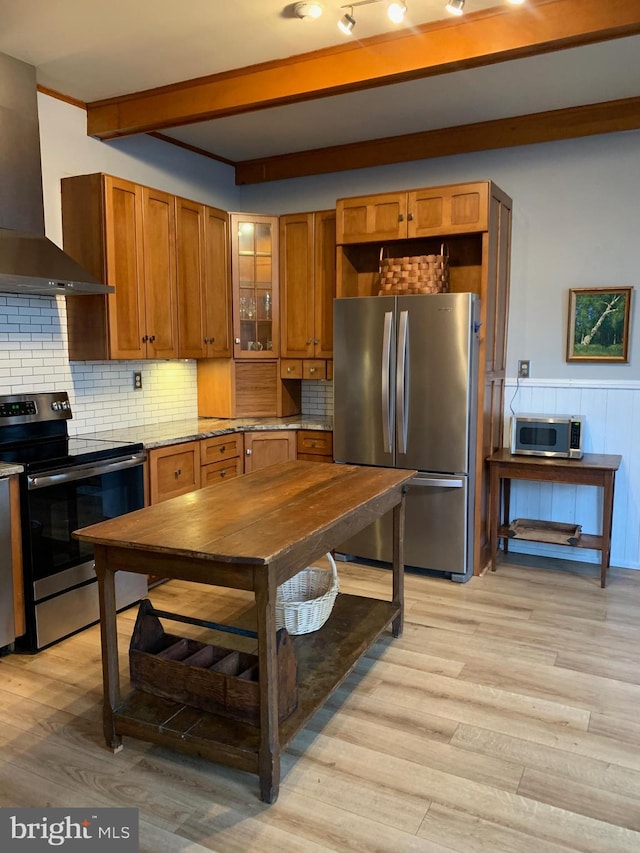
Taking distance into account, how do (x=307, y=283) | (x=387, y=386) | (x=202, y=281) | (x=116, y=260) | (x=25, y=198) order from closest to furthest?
(x=25, y=198) → (x=116, y=260) → (x=387, y=386) → (x=202, y=281) → (x=307, y=283)

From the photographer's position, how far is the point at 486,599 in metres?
3.62

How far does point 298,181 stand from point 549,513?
3082 mm

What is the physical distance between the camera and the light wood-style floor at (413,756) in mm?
1890

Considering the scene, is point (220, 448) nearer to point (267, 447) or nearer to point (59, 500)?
point (267, 447)

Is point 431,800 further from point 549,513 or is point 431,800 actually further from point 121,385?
point 121,385

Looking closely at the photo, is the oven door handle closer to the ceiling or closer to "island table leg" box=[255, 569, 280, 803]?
"island table leg" box=[255, 569, 280, 803]

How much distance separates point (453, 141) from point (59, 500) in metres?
3.33

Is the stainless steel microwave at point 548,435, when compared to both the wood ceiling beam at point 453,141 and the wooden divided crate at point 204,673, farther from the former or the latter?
the wooden divided crate at point 204,673

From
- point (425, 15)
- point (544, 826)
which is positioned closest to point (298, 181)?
point (425, 15)

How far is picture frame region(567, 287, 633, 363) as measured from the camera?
13.0ft

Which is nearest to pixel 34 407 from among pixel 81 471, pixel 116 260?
pixel 81 471

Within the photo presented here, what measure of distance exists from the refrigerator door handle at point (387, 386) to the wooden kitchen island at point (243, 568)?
123 centimetres

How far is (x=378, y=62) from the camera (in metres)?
2.96

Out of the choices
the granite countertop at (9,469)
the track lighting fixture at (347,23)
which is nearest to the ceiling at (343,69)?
the track lighting fixture at (347,23)
